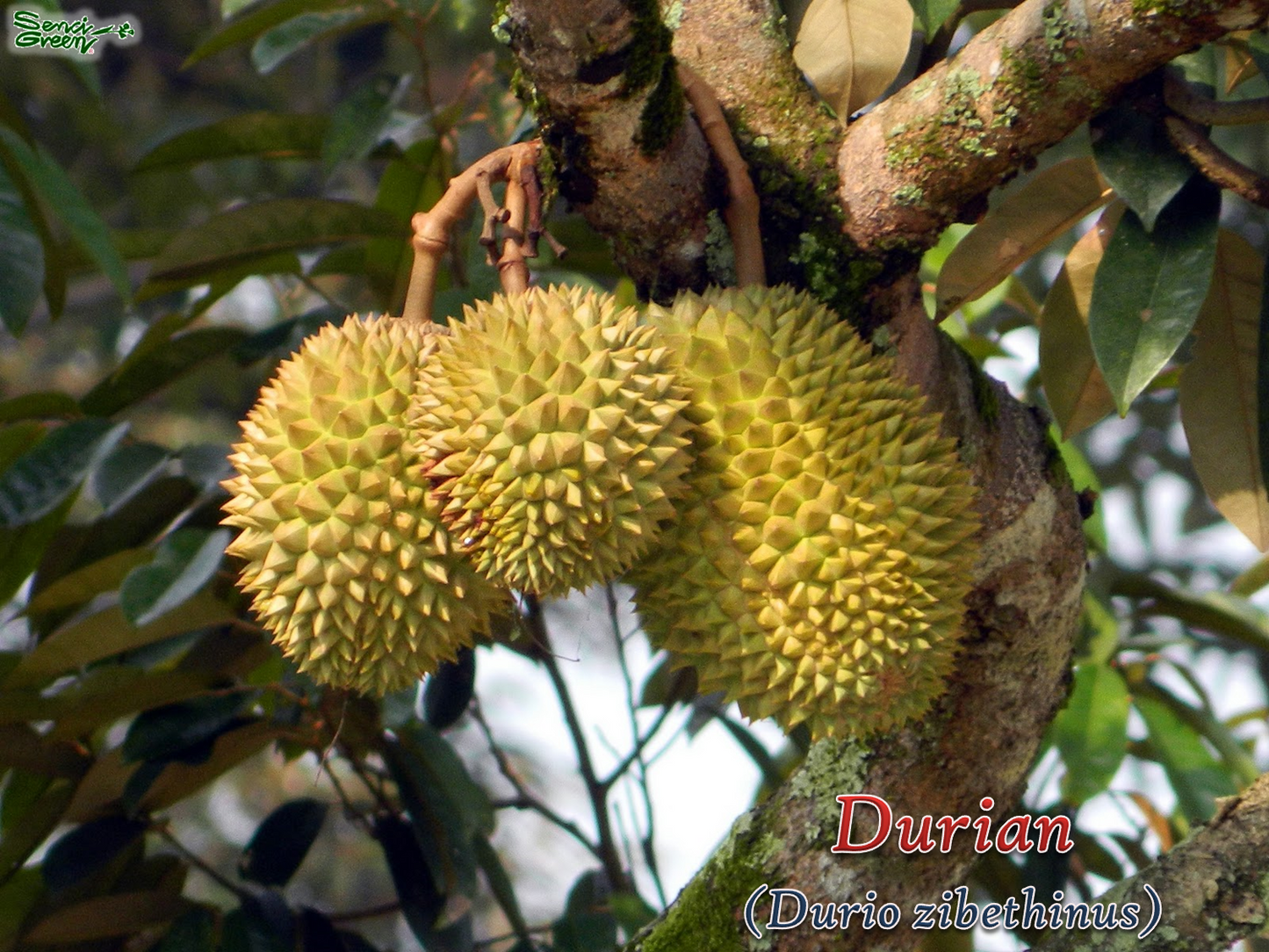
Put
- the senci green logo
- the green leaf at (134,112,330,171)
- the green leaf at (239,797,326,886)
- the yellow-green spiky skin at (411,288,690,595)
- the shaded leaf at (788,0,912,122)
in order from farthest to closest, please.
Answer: the green leaf at (134,112,330,171), the green leaf at (239,797,326,886), the senci green logo, the shaded leaf at (788,0,912,122), the yellow-green spiky skin at (411,288,690,595)

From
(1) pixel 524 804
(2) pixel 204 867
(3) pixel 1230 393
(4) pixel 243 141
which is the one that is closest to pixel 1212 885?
(3) pixel 1230 393

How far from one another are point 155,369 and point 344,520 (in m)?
1.04

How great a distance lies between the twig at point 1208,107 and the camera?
39.4 inches

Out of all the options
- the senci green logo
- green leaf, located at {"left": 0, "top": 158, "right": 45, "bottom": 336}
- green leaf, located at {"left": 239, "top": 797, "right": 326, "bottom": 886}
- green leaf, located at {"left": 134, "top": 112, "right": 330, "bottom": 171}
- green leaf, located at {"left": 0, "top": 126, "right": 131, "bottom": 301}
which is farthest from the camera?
green leaf, located at {"left": 134, "top": 112, "right": 330, "bottom": 171}

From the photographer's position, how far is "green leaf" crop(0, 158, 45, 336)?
48.3 inches

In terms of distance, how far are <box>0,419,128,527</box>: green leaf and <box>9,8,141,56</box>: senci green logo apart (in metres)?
0.52

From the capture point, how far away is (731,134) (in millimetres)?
1109

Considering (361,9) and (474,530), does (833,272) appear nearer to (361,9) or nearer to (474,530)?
(474,530)

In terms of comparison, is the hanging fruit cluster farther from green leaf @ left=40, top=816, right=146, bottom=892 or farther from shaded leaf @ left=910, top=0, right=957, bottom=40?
green leaf @ left=40, top=816, right=146, bottom=892

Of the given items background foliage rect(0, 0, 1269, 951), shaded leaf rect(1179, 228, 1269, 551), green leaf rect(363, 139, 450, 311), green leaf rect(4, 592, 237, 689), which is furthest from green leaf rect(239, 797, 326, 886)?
shaded leaf rect(1179, 228, 1269, 551)

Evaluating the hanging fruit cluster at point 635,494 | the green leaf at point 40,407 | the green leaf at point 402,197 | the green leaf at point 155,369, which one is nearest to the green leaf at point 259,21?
the green leaf at point 402,197

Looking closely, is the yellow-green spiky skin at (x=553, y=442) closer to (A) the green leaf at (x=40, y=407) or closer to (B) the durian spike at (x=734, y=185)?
(B) the durian spike at (x=734, y=185)

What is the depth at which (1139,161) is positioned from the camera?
1.01 m

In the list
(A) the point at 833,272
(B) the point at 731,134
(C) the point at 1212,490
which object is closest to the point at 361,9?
(B) the point at 731,134
